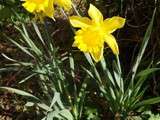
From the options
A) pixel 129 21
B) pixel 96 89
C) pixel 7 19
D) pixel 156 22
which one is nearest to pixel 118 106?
pixel 96 89

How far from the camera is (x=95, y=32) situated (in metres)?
1.56

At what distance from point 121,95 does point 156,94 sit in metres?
0.34

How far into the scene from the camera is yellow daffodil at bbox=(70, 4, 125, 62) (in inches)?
61.3

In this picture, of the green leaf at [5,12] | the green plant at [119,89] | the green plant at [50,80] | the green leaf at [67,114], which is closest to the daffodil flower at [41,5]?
the green plant at [50,80]

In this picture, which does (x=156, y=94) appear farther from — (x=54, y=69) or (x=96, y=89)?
(x=54, y=69)

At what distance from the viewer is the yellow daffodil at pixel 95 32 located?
5.11 feet

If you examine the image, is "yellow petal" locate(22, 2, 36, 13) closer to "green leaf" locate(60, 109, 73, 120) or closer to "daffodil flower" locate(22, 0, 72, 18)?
"daffodil flower" locate(22, 0, 72, 18)

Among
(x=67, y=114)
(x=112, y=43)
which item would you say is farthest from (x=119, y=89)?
(x=112, y=43)

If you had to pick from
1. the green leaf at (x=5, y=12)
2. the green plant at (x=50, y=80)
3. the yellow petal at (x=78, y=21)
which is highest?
the green leaf at (x=5, y=12)

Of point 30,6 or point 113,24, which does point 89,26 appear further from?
point 30,6

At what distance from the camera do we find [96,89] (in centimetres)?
224

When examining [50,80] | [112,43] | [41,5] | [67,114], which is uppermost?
[41,5]

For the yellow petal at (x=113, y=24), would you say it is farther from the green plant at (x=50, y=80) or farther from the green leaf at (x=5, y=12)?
the green leaf at (x=5, y=12)

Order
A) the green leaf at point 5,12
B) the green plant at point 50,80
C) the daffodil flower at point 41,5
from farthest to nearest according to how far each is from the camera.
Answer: the green leaf at point 5,12 → the green plant at point 50,80 → the daffodil flower at point 41,5
